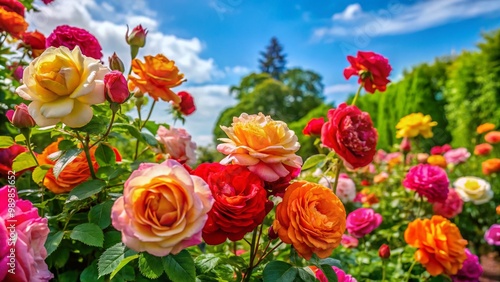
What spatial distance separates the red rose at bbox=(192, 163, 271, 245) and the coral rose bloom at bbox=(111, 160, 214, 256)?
11 centimetres

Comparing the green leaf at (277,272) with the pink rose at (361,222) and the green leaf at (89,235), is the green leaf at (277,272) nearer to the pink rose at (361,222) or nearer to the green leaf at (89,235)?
the green leaf at (89,235)


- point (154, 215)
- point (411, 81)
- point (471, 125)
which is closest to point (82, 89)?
point (154, 215)

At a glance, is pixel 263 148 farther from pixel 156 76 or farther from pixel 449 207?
pixel 449 207

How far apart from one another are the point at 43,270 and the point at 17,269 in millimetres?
58

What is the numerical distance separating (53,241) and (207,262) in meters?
0.28

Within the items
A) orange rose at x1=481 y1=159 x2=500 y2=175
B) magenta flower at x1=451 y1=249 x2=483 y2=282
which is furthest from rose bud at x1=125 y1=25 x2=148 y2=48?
orange rose at x1=481 y1=159 x2=500 y2=175

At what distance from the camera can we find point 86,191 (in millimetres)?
844

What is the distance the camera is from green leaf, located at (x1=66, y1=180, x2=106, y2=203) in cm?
83

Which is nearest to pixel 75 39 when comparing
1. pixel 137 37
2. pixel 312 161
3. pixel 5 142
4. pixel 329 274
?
pixel 137 37

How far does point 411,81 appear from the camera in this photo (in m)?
7.46

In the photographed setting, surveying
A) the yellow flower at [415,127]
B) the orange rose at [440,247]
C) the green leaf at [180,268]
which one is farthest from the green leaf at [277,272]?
the yellow flower at [415,127]

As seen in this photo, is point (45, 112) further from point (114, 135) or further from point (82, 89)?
point (114, 135)

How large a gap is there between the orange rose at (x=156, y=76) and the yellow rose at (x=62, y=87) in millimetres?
288

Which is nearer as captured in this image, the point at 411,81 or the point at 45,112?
the point at 45,112
